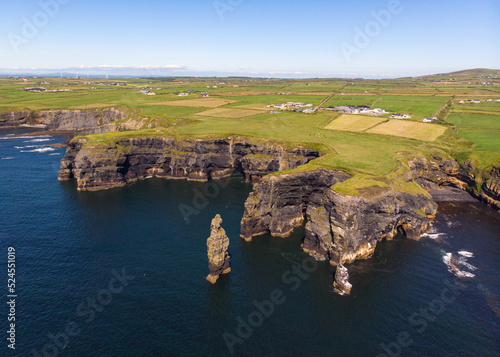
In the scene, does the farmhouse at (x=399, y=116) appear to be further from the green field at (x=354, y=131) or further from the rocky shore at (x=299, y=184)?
the rocky shore at (x=299, y=184)

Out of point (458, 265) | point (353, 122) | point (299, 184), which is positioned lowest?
point (458, 265)

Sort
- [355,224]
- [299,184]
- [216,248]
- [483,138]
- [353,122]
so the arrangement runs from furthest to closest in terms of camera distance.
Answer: [353,122]
[483,138]
[299,184]
[355,224]
[216,248]

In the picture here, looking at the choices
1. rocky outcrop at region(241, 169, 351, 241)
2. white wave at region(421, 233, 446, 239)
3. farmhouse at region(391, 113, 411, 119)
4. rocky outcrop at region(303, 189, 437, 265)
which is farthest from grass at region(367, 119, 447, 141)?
rocky outcrop at region(241, 169, 351, 241)

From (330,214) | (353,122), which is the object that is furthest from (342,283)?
(353,122)

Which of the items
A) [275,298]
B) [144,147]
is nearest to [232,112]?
[144,147]

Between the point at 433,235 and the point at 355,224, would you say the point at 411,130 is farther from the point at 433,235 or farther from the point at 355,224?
the point at 355,224

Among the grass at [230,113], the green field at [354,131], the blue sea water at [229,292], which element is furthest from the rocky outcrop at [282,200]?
the grass at [230,113]

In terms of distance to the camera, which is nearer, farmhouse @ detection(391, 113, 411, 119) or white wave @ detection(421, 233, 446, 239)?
white wave @ detection(421, 233, 446, 239)

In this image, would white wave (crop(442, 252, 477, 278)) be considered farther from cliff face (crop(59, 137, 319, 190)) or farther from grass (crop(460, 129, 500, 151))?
grass (crop(460, 129, 500, 151))
